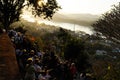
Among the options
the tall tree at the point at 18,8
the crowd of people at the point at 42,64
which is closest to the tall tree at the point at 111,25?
the crowd of people at the point at 42,64

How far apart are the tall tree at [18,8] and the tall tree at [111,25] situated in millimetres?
19699

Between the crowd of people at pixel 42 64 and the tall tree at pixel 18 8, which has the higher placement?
the tall tree at pixel 18 8

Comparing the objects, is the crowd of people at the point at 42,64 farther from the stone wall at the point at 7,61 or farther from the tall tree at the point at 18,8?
the tall tree at the point at 18,8

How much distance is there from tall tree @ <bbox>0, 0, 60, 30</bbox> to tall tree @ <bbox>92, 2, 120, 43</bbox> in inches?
776

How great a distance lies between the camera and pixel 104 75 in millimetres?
18828

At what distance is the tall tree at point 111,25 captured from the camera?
11.8 metres

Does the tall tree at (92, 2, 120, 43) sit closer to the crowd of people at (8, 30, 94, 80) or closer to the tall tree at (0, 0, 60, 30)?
the crowd of people at (8, 30, 94, 80)

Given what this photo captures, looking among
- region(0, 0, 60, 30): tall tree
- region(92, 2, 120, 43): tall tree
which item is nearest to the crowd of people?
region(92, 2, 120, 43): tall tree

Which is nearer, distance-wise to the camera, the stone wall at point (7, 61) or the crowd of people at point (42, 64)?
the stone wall at point (7, 61)

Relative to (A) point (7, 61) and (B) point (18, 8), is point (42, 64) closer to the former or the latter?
(A) point (7, 61)

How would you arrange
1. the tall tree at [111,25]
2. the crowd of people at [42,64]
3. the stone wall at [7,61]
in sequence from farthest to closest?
the crowd of people at [42,64] < the stone wall at [7,61] < the tall tree at [111,25]

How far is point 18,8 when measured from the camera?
33.8m

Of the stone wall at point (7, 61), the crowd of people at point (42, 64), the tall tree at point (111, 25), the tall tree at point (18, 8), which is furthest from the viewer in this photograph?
the tall tree at point (18, 8)

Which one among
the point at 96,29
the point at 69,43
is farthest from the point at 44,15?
the point at 96,29
